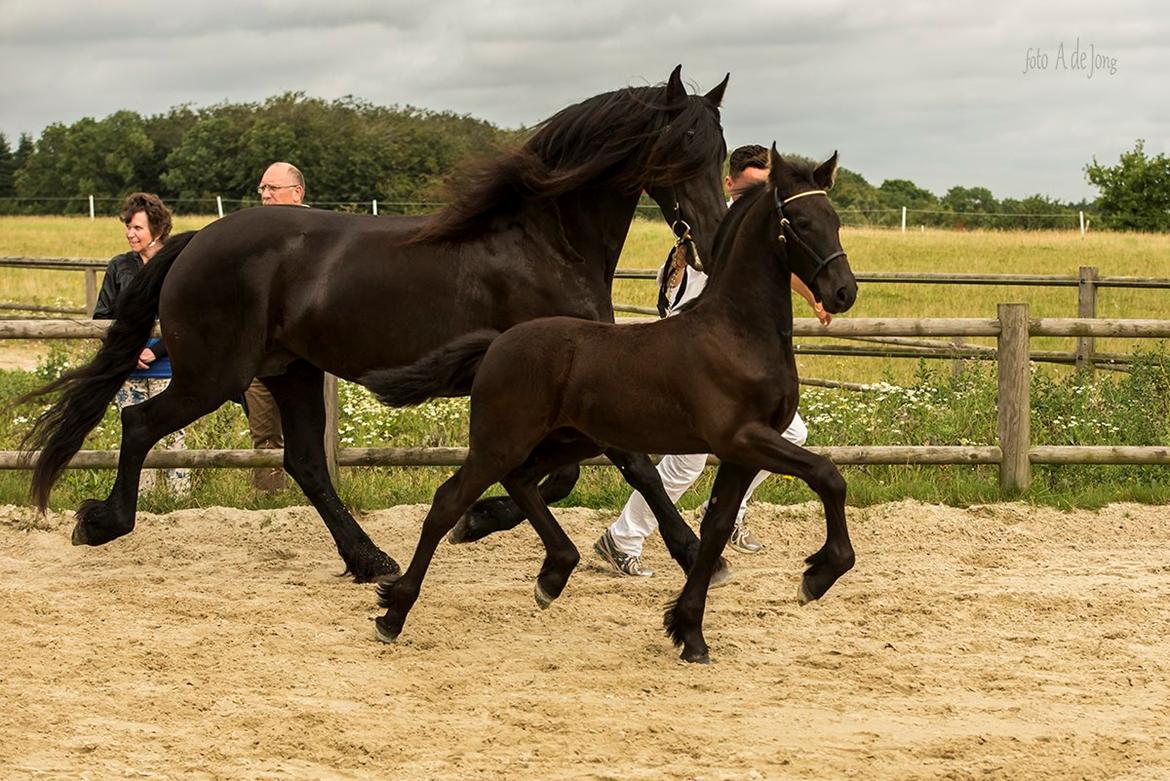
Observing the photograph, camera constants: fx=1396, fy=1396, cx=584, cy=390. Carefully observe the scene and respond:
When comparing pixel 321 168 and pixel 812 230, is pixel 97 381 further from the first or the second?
pixel 321 168

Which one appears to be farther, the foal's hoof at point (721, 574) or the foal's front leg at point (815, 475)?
the foal's hoof at point (721, 574)

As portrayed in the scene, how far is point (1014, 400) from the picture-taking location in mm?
7199

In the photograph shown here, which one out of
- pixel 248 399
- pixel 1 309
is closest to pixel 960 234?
pixel 1 309

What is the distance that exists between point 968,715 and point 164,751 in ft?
7.33

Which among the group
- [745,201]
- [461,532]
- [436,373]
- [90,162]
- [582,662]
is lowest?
[582,662]

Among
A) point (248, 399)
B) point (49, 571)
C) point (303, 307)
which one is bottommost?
point (49, 571)

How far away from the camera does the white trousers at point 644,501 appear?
5914 millimetres

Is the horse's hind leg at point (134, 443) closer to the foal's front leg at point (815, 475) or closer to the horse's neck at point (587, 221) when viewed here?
the horse's neck at point (587, 221)

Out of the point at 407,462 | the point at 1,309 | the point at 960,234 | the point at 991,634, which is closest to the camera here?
the point at 991,634

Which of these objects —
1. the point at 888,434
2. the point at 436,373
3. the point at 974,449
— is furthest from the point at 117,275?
the point at 974,449

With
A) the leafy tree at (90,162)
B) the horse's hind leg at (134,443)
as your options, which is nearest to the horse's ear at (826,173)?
the horse's hind leg at (134,443)

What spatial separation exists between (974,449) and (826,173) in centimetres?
323

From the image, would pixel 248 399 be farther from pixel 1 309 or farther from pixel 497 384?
pixel 1 309

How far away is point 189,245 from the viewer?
19.2ft
